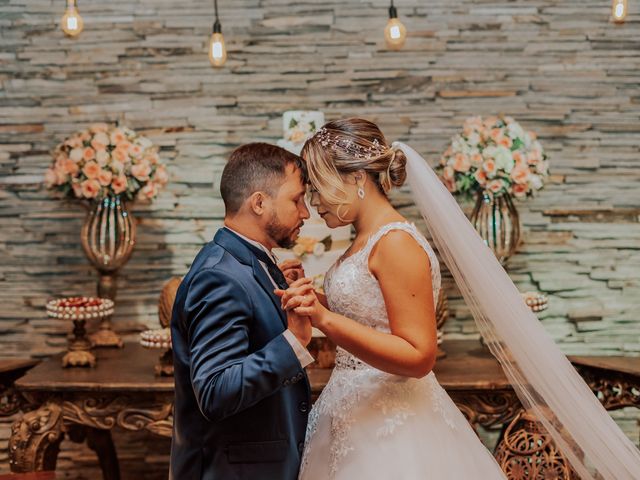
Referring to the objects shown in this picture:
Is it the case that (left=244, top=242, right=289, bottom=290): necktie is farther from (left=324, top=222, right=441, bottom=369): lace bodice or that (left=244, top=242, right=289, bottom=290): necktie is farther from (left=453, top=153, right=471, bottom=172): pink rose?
(left=453, top=153, right=471, bottom=172): pink rose

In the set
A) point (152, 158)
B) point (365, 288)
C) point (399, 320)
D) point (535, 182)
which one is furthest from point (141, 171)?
point (399, 320)

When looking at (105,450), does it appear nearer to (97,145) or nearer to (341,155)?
(97,145)

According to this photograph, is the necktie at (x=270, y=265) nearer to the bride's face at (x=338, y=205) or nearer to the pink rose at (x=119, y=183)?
the bride's face at (x=338, y=205)

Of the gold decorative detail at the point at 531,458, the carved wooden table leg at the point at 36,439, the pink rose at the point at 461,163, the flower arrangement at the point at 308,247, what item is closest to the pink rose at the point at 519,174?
the pink rose at the point at 461,163

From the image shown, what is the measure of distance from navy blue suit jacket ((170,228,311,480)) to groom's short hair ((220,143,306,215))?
118 millimetres

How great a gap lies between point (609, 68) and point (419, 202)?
240 cm

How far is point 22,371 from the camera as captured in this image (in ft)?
14.3

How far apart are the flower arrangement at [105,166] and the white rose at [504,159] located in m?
1.76

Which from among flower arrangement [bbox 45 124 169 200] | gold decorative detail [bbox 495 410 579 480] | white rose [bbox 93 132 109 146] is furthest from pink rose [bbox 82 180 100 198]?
gold decorative detail [bbox 495 410 579 480]

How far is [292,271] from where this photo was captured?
2682mm

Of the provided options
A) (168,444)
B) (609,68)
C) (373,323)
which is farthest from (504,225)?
(168,444)

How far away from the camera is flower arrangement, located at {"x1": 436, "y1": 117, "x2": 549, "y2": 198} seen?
3980 millimetres

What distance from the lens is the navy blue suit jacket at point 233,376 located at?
2074 millimetres

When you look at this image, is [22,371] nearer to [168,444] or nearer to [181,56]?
[168,444]
